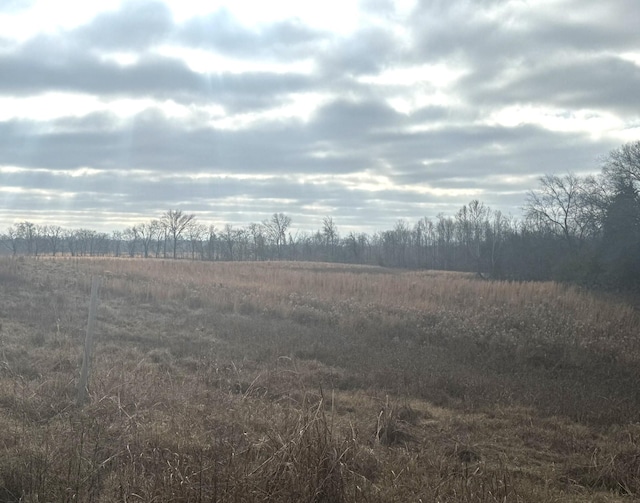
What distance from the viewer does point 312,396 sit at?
9336 mm

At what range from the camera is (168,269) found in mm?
32250

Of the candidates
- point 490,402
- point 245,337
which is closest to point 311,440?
point 490,402

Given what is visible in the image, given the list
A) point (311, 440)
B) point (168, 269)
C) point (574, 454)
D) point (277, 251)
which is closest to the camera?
point (311, 440)

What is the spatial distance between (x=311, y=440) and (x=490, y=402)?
19.9ft

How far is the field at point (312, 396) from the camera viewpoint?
4.85 meters

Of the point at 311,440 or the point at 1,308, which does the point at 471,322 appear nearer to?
the point at 1,308

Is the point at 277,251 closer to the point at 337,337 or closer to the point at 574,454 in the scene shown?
the point at 337,337

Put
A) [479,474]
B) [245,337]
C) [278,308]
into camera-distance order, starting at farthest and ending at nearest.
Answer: [278,308] < [245,337] < [479,474]

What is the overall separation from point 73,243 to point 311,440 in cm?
11293

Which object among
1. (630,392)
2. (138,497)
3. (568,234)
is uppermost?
(568,234)

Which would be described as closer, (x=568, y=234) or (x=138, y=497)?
(x=138, y=497)

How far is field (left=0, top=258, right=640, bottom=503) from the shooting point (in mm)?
4848

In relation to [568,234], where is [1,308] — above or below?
below

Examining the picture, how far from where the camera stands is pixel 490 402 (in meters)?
10.2
